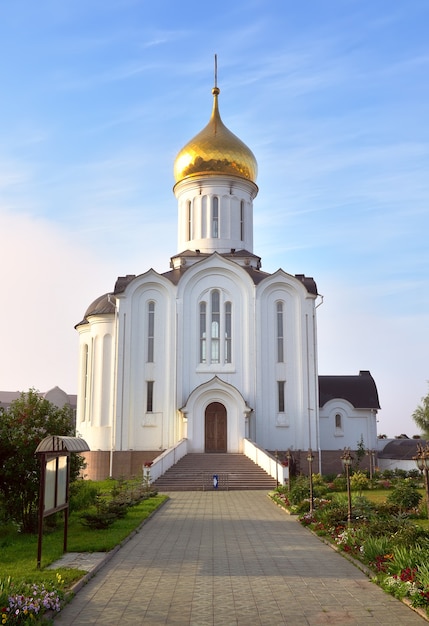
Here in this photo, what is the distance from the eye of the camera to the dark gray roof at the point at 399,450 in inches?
1361

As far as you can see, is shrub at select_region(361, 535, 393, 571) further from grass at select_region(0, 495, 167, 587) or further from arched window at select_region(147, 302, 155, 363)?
arched window at select_region(147, 302, 155, 363)

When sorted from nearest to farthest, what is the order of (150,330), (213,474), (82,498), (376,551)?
1. (376,551)
2. (82,498)
3. (213,474)
4. (150,330)

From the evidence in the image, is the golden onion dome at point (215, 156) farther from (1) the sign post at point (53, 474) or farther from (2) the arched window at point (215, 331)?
(1) the sign post at point (53, 474)

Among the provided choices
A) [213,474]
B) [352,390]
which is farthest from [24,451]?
[352,390]

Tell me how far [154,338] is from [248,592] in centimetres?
2154

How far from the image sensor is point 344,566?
9273mm

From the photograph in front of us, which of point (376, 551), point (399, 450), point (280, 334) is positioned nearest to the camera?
point (376, 551)

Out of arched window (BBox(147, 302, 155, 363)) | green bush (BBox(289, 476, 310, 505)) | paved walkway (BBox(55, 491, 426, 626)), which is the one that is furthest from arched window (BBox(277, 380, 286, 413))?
paved walkway (BBox(55, 491, 426, 626))

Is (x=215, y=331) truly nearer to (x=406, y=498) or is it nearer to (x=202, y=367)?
(x=202, y=367)

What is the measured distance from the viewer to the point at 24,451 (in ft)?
40.2

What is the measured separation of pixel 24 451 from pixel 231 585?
18.9ft

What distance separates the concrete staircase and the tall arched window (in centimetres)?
472

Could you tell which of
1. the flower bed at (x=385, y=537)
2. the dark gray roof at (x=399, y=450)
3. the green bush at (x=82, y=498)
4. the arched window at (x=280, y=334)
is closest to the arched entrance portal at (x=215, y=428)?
the arched window at (x=280, y=334)

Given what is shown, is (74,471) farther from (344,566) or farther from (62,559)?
(344,566)
